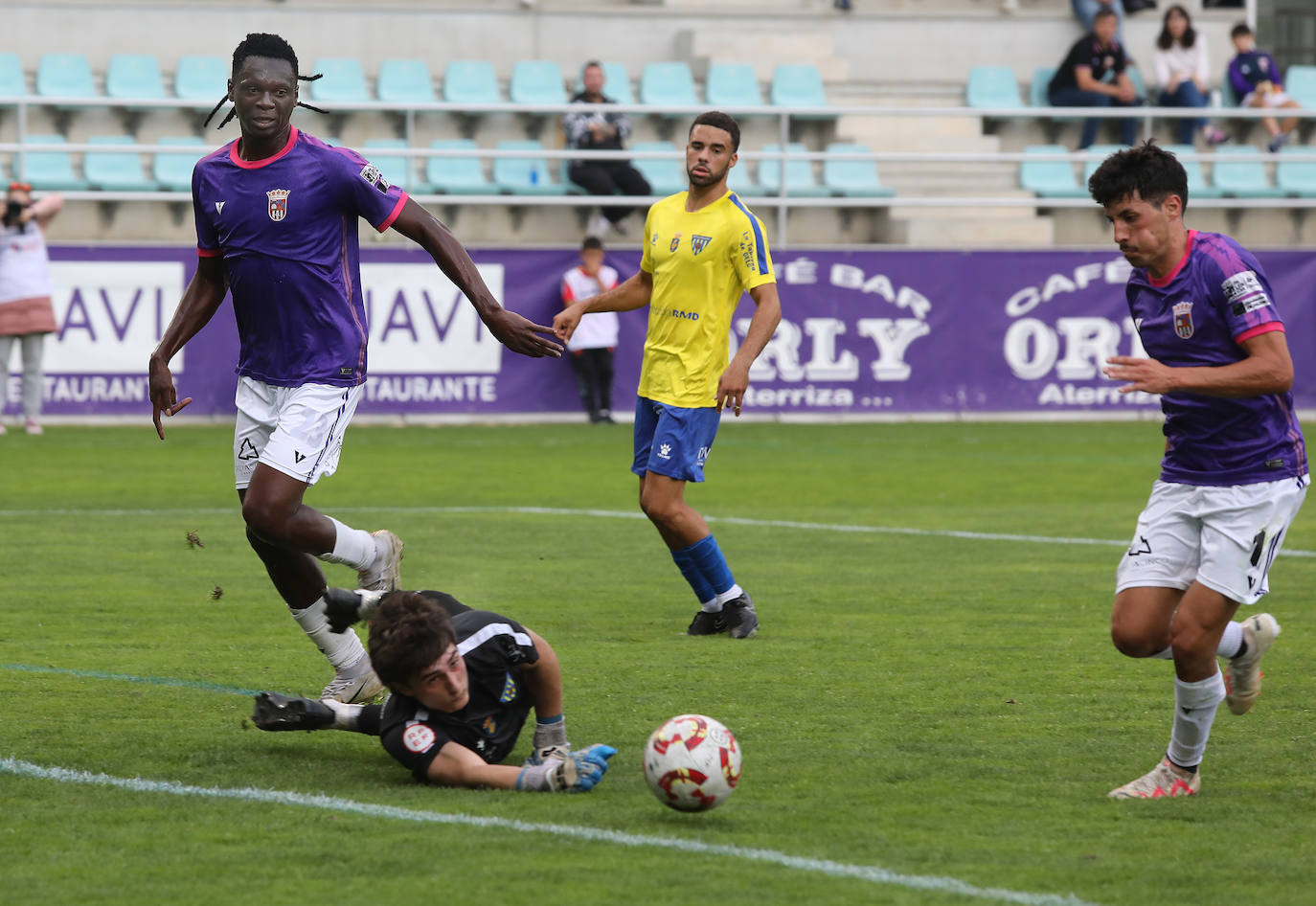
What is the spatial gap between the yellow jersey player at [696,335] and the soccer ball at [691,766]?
305 cm

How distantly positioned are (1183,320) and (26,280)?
1399 centimetres

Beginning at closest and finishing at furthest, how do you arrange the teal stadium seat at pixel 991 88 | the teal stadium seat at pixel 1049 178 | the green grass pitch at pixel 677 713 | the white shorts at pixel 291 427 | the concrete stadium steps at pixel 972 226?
the green grass pitch at pixel 677 713
the white shorts at pixel 291 427
the concrete stadium steps at pixel 972 226
the teal stadium seat at pixel 1049 178
the teal stadium seat at pixel 991 88

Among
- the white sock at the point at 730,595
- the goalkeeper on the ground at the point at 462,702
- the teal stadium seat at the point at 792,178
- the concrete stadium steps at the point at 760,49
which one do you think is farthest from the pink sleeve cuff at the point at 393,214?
the concrete stadium steps at the point at 760,49

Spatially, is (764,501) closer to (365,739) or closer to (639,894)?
(365,739)

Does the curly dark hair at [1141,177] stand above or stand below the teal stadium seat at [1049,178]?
below

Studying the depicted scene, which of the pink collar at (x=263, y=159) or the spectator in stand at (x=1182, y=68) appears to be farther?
the spectator in stand at (x=1182, y=68)

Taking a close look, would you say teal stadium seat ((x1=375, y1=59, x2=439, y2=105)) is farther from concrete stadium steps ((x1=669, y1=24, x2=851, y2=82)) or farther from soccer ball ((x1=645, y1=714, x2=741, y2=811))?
soccer ball ((x1=645, y1=714, x2=741, y2=811))

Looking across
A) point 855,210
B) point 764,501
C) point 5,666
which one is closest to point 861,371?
point 855,210

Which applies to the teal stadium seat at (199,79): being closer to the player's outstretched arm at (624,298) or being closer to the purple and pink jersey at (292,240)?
the player's outstretched arm at (624,298)

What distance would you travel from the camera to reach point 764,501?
1324 centimetres

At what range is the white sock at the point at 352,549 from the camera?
609 cm

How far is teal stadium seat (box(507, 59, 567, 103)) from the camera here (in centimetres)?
2214

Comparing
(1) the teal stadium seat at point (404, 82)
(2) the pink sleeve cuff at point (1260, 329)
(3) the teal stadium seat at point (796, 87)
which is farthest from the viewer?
(3) the teal stadium seat at point (796, 87)

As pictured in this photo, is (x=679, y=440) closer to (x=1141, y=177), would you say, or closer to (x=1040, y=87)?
(x=1141, y=177)
